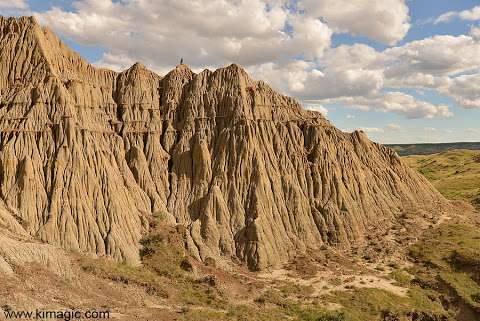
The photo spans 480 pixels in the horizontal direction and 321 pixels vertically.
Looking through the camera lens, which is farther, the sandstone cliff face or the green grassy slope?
the green grassy slope

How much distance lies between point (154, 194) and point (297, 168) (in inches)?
764

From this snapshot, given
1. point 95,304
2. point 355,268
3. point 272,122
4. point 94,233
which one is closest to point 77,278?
point 95,304

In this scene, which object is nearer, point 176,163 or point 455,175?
point 176,163

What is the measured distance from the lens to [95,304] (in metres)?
28.3

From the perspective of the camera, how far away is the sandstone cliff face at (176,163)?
1548 inches

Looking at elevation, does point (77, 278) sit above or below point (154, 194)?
below

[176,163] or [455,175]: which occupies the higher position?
[176,163]

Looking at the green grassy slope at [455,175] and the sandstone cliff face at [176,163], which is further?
the green grassy slope at [455,175]

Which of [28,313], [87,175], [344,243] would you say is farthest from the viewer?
[344,243]

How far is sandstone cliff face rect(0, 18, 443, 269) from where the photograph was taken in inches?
1548

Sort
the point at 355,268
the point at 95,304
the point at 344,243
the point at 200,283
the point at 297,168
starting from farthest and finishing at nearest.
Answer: the point at 297,168 → the point at 344,243 → the point at 355,268 → the point at 200,283 → the point at 95,304

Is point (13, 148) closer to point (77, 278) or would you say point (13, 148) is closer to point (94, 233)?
point (94, 233)

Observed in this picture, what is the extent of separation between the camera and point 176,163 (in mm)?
51844

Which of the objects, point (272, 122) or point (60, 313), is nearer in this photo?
point (60, 313)
